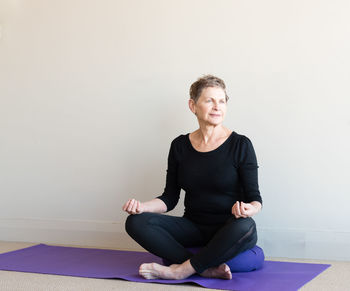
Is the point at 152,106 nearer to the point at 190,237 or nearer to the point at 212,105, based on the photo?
the point at 212,105

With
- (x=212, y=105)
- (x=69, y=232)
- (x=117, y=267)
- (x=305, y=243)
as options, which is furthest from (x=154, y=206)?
(x=69, y=232)

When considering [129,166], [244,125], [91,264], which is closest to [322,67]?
[244,125]

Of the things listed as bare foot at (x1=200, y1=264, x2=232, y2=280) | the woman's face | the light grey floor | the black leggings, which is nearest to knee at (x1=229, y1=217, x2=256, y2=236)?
the black leggings

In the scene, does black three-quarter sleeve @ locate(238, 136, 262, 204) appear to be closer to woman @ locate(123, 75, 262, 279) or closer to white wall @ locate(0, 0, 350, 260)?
woman @ locate(123, 75, 262, 279)

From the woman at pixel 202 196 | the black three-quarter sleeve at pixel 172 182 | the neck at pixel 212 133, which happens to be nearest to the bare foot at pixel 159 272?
the woman at pixel 202 196

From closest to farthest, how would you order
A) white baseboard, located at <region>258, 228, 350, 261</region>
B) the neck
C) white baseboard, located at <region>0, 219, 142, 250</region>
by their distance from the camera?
the neck → white baseboard, located at <region>258, 228, 350, 261</region> → white baseboard, located at <region>0, 219, 142, 250</region>

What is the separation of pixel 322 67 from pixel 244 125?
1.85ft

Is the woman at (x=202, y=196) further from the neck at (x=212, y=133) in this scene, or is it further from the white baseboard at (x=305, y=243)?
the white baseboard at (x=305, y=243)

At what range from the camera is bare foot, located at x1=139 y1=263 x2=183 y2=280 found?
8.23 feet

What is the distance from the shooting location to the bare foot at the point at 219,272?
8.20 feet

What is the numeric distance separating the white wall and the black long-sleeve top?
45cm

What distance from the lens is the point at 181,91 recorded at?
3.38 meters

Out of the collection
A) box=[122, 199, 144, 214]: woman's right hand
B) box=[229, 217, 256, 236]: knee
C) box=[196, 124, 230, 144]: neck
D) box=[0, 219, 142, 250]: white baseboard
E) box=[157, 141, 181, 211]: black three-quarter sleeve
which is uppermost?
box=[196, 124, 230, 144]: neck

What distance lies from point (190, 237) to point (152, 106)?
101 cm
